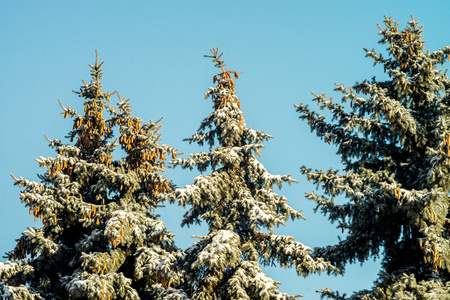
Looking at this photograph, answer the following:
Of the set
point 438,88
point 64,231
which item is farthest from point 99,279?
point 438,88

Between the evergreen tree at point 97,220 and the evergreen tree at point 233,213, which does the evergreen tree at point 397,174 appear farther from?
the evergreen tree at point 97,220

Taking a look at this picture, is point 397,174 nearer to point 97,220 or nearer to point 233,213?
point 233,213

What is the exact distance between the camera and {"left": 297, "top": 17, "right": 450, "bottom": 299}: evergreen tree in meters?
15.4

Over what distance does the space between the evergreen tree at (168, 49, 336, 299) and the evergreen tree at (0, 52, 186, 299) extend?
48.0 inches

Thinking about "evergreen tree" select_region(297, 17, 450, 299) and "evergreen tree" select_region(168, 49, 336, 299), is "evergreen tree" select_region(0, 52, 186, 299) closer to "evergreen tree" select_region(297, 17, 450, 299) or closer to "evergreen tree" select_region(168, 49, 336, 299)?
"evergreen tree" select_region(168, 49, 336, 299)

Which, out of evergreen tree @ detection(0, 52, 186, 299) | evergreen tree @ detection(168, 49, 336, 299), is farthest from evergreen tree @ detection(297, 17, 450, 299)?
evergreen tree @ detection(0, 52, 186, 299)

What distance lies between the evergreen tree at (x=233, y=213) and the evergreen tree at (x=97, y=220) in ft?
4.00

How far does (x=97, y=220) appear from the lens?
18.5 metres

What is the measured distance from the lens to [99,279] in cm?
1634

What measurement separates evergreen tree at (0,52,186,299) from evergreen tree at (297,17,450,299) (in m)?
5.54

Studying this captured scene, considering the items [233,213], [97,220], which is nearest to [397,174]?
[233,213]

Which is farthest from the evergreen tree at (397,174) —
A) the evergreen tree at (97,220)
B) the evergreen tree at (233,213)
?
the evergreen tree at (97,220)

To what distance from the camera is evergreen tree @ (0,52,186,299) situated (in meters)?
17.1

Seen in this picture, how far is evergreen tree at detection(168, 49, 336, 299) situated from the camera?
1633cm
